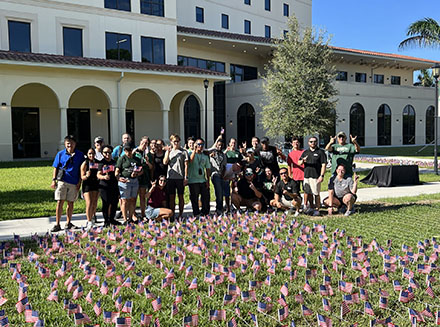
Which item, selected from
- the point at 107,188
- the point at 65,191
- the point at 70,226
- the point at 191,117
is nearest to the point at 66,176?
the point at 65,191

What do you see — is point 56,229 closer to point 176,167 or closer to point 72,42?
point 176,167

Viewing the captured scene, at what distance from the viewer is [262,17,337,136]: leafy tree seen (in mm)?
19109

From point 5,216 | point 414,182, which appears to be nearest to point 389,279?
point 5,216

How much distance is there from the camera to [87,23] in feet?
78.4

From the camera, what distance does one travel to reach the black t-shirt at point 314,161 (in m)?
8.78

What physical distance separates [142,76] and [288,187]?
17.5m

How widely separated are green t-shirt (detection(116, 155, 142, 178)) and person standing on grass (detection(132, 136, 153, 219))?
25 centimetres

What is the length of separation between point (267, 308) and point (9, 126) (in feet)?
66.4

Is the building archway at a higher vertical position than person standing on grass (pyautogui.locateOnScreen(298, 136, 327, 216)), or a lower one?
higher

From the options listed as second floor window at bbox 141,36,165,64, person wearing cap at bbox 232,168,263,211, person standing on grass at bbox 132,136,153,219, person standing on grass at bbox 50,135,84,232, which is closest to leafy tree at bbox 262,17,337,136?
second floor window at bbox 141,36,165,64

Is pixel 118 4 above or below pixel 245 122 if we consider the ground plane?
above

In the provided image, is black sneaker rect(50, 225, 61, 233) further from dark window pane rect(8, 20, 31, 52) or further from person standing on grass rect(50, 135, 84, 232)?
dark window pane rect(8, 20, 31, 52)

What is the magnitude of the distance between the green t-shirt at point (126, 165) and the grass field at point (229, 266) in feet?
3.58

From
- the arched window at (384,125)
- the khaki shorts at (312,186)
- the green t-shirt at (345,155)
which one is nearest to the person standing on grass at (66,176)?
the khaki shorts at (312,186)
